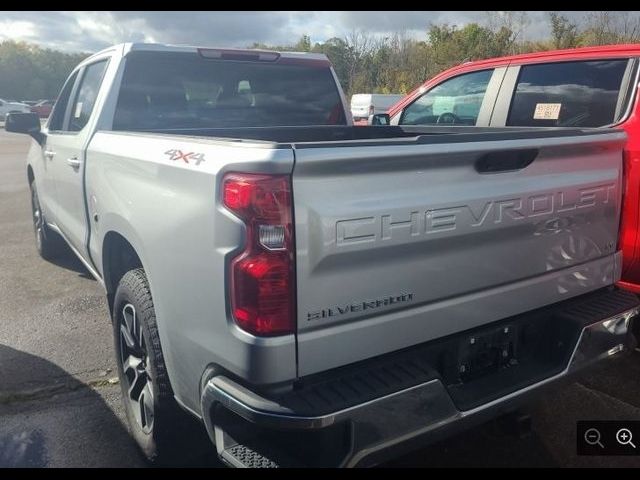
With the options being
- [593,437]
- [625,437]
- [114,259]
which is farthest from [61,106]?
[625,437]

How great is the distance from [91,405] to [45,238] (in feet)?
10.2

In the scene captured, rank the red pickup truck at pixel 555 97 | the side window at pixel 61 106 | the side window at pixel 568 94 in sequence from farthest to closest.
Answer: the side window at pixel 61 106 → the side window at pixel 568 94 → the red pickup truck at pixel 555 97

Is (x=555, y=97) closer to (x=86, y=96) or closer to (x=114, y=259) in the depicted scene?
(x=114, y=259)

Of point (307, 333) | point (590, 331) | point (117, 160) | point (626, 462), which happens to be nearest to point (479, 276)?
point (590, 331)

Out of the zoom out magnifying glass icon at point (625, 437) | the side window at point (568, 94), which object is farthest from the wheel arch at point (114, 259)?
the side window at point (568, 94)

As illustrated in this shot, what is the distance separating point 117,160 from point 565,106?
3165 mm

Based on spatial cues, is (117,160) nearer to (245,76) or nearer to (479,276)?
(245,76)

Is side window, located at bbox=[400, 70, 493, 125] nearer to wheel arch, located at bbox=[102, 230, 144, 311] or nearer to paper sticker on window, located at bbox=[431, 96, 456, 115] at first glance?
paper sticker on window, located at bbox=[431, 96, 456, 115]

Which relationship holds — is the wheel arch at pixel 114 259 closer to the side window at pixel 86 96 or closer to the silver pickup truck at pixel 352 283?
the silver pickup truck at pixel 352 283

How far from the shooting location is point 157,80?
3799mm

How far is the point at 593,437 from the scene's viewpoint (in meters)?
2.98

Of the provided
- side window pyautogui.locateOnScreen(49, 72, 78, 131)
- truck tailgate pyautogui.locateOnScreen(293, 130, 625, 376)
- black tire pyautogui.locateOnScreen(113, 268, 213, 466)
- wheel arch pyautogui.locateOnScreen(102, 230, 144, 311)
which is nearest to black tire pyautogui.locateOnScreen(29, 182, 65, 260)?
side window pyautogui.locateOnScreen(49, 72, 78, 131)

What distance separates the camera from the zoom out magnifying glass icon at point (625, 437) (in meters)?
2.94

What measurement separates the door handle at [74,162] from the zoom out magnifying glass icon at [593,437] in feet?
10.8
